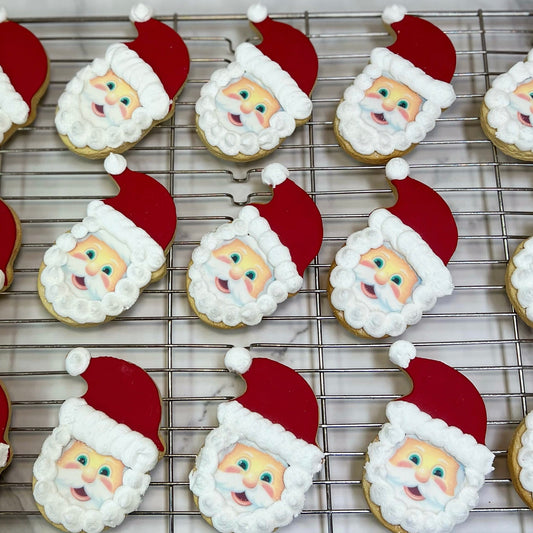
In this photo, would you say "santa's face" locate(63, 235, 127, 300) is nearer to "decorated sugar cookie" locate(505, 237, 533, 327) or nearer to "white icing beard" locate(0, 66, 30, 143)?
"white icing beard" locate(0, 66, 30, 143)

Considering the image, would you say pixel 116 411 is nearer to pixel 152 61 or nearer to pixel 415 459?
pixel 415 459

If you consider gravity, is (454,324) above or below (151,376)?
above

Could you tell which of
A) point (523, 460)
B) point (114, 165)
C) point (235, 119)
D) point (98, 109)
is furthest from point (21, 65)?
point (523, 460)

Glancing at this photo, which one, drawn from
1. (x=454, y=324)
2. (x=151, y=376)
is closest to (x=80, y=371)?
(x=151, y=376)

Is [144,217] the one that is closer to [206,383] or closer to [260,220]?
[260,220]

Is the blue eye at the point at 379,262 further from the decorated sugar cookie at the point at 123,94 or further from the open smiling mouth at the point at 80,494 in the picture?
the open smiling mouth at the point at 80,494

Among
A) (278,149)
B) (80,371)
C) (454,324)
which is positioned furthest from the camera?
(278,149)

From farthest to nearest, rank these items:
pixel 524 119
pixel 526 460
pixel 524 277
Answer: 1. pixel 524 119
2. pixel 524 277
3. pixel 526 460
